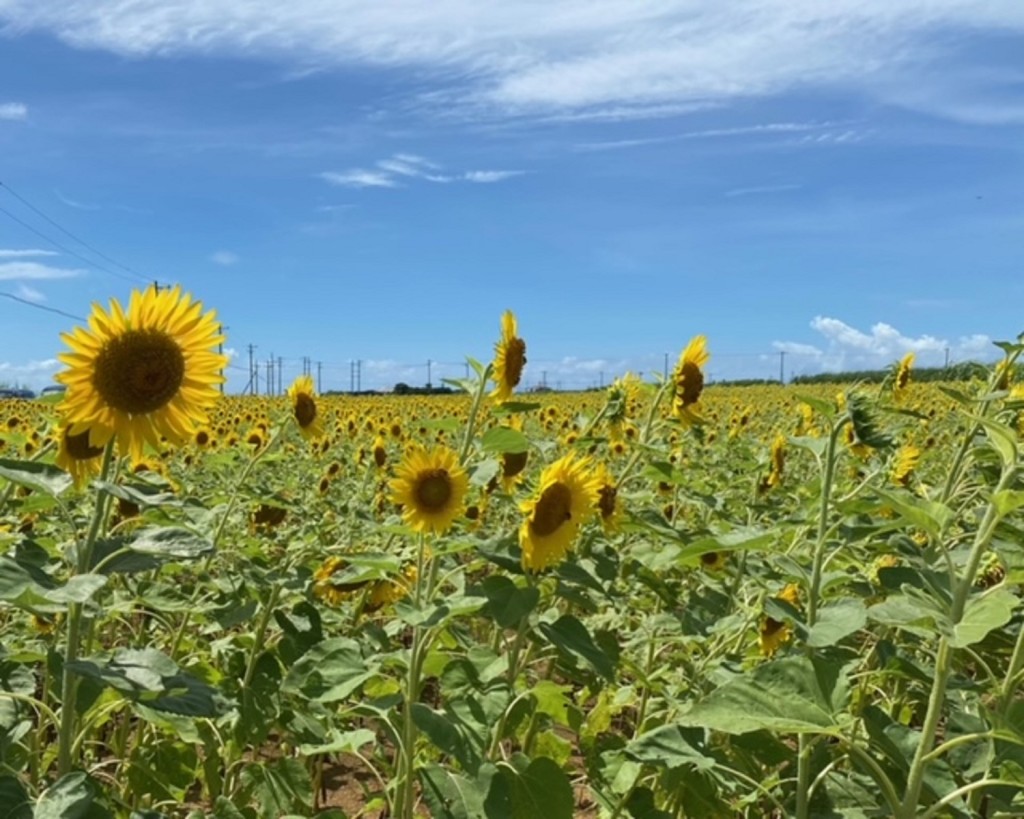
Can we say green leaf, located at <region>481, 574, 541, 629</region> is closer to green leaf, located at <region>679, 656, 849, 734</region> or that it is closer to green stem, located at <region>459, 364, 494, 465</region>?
green stem, located at <region>459, 364, 494, 465</region>

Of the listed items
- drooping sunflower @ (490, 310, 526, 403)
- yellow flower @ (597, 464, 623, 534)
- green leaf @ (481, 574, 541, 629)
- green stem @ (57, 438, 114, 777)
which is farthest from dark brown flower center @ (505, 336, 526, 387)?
green stem @ (57, 438, 114, 777)

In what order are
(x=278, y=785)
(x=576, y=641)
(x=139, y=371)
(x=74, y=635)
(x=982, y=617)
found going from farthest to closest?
1. (x=278, y=785)
2. (x=576, y=641)
3. (x=139, y=371)
4. (x=74, y=635)
5. (x=982, y=617)

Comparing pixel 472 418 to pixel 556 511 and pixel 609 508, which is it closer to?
pixel 556 511

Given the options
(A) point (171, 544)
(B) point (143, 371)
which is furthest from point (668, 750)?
(B) point (143, 371)

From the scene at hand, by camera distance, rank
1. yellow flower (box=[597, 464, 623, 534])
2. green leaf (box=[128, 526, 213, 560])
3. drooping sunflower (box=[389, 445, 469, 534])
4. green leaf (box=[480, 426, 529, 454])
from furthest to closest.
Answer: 1. yellow flower (box=[597, 464, 623, 534])
2. drooping sunflower (box=[389, 445, 469, 534])
3. green leaf (box=[480, 426, 529, 454])
4. green leaf (box=[128, 526, 213, 560])

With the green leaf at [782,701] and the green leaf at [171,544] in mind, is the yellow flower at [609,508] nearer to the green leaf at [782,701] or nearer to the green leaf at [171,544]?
the green leaf at [782,701]

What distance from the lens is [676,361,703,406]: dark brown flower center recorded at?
3133 mm

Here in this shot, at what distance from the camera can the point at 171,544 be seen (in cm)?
157

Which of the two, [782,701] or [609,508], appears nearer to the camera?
[782,701]

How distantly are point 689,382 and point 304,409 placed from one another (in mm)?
1268

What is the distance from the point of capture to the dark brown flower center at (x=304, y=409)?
11.0 feet

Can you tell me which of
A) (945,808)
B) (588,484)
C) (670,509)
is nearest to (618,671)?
(588,484)

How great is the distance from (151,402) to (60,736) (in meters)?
0.59

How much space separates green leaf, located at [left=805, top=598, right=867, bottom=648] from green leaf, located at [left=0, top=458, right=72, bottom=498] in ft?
4.28
